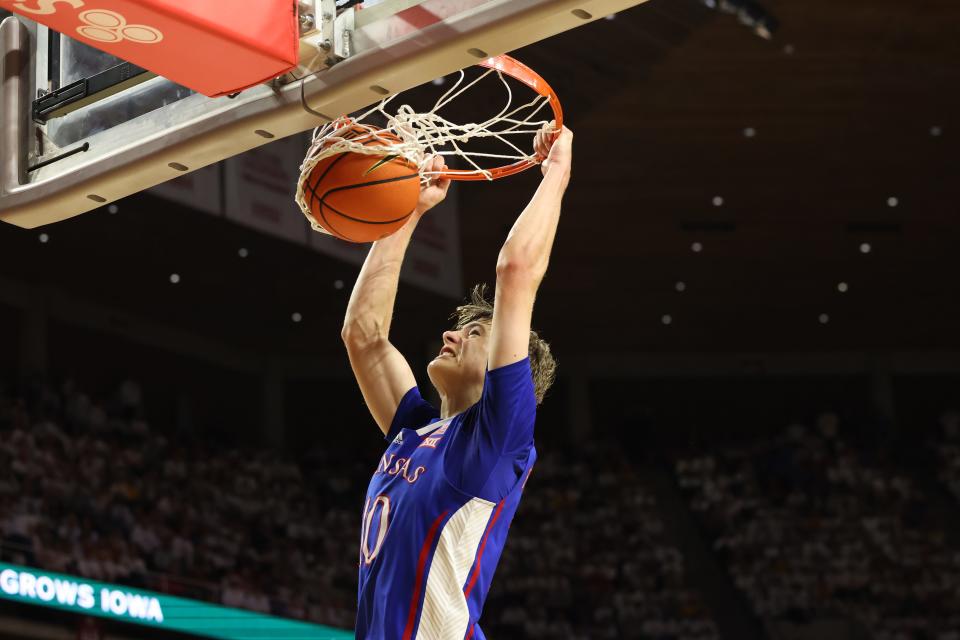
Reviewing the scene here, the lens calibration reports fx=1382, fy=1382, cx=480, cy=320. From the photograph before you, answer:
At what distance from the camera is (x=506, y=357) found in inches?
117

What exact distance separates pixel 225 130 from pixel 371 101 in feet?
1.13

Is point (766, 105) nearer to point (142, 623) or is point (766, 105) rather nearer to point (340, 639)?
point (340, 639)

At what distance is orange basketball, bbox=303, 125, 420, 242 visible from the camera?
3.22m

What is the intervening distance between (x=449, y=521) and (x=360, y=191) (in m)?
0.79

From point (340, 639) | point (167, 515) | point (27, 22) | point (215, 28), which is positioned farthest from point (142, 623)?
point (215, 28)

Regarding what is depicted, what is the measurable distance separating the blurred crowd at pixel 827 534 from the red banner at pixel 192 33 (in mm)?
13676

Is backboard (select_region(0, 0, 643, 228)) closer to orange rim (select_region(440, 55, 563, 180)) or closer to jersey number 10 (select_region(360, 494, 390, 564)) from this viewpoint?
orange rim (select_region(440, 55, 563, 180))

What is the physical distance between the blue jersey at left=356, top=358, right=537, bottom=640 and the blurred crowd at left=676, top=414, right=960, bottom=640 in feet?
42.7

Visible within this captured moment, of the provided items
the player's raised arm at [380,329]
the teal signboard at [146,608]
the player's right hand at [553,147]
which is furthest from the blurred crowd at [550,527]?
the player's right hand at [553,147]

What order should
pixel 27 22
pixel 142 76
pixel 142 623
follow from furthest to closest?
pixel 142 623
pixel 27 22
pixel 142 76

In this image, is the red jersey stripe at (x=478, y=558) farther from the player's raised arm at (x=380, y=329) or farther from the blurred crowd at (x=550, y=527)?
the blurred crowd at (x=550, y=527)

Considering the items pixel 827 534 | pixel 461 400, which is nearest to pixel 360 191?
pixel 461 400

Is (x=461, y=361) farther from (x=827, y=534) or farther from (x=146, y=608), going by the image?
(x=827, y=534)

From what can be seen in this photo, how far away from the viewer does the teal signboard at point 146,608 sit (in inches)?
364
